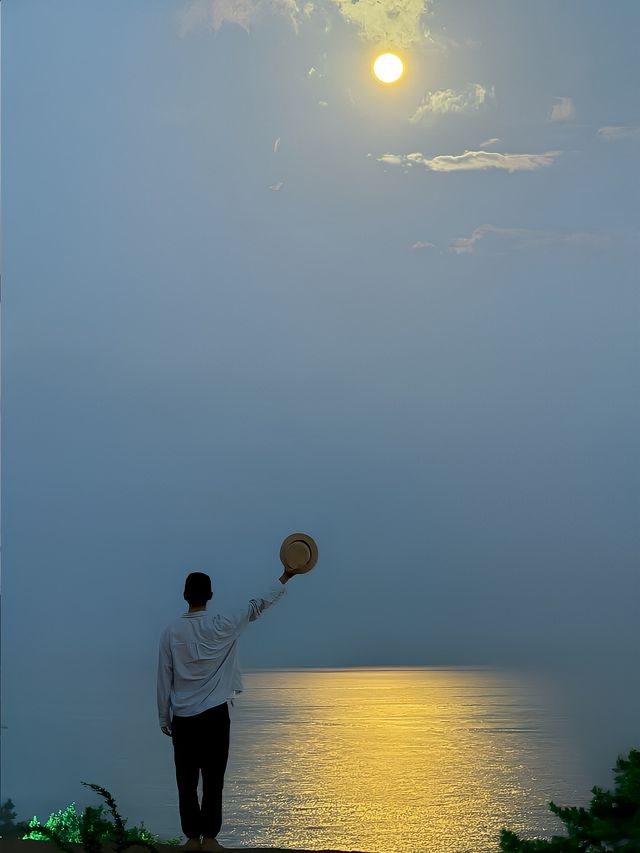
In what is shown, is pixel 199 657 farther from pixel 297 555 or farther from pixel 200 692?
pixel 297 555

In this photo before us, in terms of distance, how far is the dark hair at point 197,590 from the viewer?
17.2 feet

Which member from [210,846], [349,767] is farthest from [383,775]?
[210,846]

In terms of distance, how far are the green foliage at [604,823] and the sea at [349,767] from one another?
80.0ft

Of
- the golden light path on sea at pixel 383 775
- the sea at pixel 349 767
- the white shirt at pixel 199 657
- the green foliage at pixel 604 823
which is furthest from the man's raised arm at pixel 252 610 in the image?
the golden light path on sea at pixel 383 775

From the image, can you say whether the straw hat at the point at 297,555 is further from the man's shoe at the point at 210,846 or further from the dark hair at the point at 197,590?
the man's shoe at the point at 210,846

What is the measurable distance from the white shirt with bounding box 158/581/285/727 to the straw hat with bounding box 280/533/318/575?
13cm

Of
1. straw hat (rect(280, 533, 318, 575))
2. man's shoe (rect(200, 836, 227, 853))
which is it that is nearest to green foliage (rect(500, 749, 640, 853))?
man's shoe (rect(200, 836, 227, 853))

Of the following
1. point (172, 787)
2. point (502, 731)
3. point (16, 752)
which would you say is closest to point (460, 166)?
point (502, 731)

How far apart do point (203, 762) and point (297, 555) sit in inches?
42.4

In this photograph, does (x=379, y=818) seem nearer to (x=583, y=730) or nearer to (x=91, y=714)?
(x=583, y=730)

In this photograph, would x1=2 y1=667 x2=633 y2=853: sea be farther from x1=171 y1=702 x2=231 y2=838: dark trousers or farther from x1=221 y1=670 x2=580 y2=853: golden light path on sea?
x1=171 y1=702 x2=231 y2=838: dark trousers

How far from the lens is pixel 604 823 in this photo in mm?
4219

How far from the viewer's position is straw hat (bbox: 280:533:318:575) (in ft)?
17.5

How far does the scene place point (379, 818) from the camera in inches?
2255
